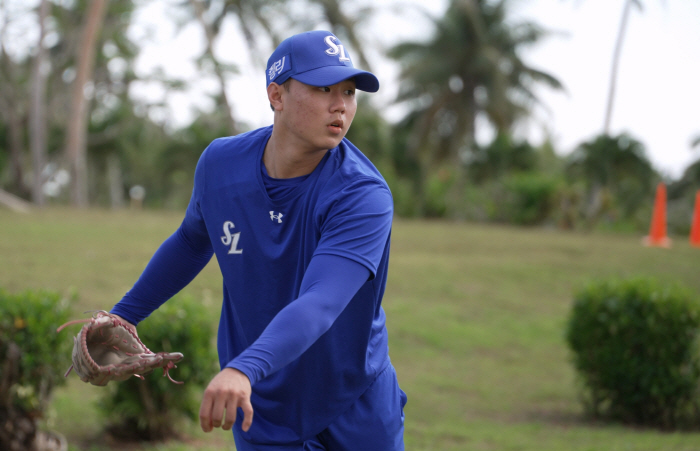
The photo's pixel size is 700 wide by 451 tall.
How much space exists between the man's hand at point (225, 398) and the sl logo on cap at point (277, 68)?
939 millimetres

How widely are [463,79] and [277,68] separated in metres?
32.9

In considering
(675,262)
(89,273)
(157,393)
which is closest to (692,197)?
(675,262)

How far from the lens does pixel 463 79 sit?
1344 inches

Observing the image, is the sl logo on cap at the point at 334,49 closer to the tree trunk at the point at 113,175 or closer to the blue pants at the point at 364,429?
the blue pants at the point at 364,429

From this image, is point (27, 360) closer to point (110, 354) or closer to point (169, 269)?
point (169, 269)

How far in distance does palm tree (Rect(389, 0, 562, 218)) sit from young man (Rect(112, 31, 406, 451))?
29.9 m

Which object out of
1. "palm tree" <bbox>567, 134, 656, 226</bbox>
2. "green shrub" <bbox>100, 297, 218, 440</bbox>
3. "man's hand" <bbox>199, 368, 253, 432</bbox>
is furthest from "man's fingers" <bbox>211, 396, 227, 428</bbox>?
"palm tree" <bbox>567, 134, 656, 226</bbox>

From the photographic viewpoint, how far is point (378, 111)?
35344 millimetres

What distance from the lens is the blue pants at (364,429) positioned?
234cm

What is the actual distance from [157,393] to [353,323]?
3416 mm

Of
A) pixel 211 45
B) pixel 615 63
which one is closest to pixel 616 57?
pixel 615 63

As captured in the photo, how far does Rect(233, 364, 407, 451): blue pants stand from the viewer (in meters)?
2.34

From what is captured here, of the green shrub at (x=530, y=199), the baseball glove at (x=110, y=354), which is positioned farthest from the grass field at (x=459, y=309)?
the green shrub at (x=530, y=199)

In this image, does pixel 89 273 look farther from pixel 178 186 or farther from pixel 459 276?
pixel 178 186
